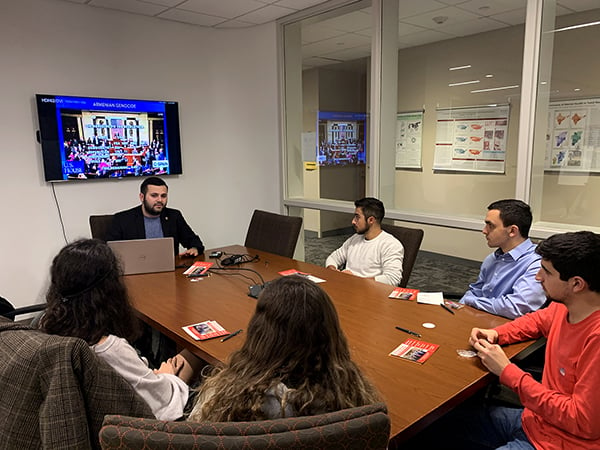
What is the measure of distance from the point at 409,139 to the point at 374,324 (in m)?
2.92

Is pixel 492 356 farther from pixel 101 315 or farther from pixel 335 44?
pixel 335 44

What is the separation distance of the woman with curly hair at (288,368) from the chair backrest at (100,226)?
2.52 meters

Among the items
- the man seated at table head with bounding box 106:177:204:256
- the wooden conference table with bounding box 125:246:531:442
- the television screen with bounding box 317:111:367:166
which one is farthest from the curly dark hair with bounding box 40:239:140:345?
the television screen with bounding box 317:111:367:166

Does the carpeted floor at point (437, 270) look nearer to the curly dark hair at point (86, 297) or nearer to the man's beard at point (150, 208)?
the man's beard at point (150, 208)

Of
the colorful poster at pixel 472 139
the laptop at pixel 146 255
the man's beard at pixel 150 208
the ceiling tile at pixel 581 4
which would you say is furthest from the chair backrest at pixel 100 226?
the ceiling tile at pixel 581 4

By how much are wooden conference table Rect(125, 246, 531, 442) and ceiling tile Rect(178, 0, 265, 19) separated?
235 centimetres

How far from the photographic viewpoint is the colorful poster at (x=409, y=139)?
167 inches

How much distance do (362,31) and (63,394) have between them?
4100 millimetres

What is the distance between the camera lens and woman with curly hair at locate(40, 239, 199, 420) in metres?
1.34

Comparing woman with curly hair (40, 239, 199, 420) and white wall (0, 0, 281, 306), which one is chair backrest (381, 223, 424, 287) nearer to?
woman with curly hair (40, 239, 199, 420)

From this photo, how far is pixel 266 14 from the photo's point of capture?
4266 millimetres

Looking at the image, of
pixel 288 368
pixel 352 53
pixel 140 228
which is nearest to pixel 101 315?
pixel 288 368

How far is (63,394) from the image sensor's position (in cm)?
101

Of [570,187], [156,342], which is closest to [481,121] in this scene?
[570,187]
